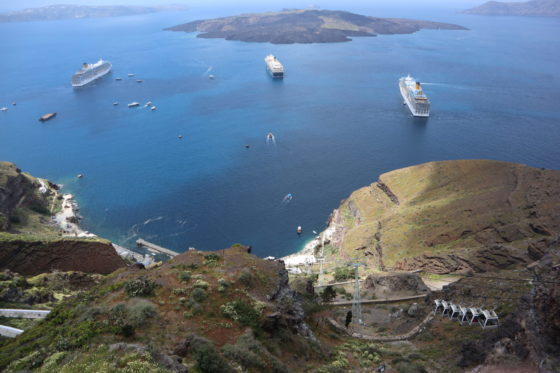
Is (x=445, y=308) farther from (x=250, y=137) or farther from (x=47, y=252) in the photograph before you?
(x=250, y=137)

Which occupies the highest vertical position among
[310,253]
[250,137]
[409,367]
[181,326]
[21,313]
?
[181,326]

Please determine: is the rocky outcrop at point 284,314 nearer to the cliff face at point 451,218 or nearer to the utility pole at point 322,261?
the utility pole at point 322,261

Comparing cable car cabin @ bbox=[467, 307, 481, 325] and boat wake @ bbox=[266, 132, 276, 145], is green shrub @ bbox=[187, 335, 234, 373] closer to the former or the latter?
cable car cabin @ bbox=[467, 307, 481, 325]

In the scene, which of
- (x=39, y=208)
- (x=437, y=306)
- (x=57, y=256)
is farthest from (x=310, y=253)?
(x=39, y=208)

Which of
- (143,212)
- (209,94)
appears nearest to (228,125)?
(209,94)

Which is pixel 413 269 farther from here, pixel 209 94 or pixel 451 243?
pixel 209 94

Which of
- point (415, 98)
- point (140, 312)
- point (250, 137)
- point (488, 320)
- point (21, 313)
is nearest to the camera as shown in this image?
point (140, 312)
